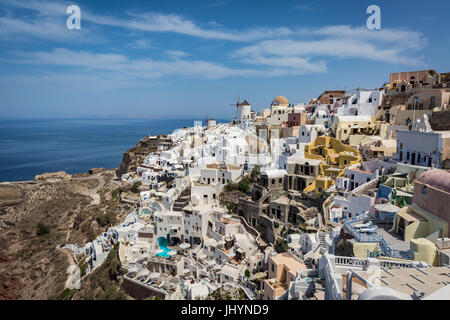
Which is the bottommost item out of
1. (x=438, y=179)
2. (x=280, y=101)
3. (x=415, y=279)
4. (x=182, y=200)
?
(x=182, y=200)

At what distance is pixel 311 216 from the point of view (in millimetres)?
16875

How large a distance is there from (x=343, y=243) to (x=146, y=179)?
26148mm

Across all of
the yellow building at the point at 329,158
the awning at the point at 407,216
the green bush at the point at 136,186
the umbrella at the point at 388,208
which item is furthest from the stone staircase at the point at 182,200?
the awning at the point at 407,216

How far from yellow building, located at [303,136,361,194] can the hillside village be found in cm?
9

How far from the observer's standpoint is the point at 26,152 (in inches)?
3718

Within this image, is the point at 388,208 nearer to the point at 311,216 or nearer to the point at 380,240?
the point at 380,240

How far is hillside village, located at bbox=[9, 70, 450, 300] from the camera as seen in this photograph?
8.48 m

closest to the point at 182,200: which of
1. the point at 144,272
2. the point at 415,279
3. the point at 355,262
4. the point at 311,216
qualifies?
the point at 144,272

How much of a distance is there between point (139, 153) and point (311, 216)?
34775mm

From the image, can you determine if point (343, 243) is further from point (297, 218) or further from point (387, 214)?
point (297, 218)

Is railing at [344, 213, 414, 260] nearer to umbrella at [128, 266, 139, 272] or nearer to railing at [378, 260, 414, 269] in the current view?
→ railing at [378, 260, 414, 269]

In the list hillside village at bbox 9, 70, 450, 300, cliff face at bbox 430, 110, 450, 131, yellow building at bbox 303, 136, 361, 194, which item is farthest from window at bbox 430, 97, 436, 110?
Answer: yellow building at bbox 303, 136, 361, 194

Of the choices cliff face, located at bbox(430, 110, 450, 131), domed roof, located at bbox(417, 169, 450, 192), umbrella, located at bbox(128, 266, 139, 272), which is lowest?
umbrella, located at bbox(128, 266, 139, 272)

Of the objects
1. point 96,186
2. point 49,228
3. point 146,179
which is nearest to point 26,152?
point 96,186
